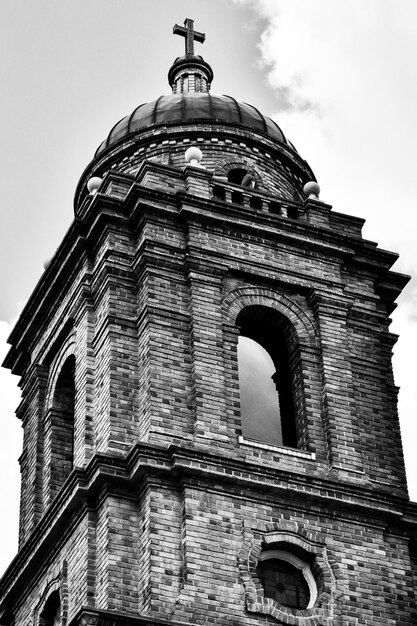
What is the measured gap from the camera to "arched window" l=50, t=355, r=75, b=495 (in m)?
34.3

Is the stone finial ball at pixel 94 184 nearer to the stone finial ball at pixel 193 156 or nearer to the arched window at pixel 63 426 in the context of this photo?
the stone finial ball at pixel 193 156

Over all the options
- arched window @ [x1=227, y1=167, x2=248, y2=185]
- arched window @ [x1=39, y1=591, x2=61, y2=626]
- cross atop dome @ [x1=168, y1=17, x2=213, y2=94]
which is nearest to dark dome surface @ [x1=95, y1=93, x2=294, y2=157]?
arched window @ [x1=227, y1=167, x2=248, y2=185]

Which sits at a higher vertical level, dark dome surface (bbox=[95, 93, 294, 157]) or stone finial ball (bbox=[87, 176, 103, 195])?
dark dome surface (bbox=[95, 93, 294, 157])

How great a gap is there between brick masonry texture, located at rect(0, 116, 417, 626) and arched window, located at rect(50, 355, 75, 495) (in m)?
0.12

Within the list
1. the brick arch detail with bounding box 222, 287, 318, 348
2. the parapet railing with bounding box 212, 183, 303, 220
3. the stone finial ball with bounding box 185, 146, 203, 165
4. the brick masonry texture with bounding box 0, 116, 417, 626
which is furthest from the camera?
the stone finial ball with bounding box 185, 146, 203, 165

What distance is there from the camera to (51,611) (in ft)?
103

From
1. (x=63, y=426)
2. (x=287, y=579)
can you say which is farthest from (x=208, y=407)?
(x=63, y=426)

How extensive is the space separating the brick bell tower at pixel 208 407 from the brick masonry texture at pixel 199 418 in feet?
0.13

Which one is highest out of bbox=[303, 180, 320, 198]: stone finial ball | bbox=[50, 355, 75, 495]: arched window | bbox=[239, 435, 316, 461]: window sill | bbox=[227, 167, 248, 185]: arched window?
bbox=[227, 167, 248, 185]: arched window

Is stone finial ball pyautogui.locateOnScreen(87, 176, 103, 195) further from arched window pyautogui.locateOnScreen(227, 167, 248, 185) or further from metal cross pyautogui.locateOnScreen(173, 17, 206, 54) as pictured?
metal cross pyautogui.locateOnScreen(173, 17, 206, 54)

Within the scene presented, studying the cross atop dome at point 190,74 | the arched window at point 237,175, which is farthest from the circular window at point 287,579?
the cross atop dome at point 190,74

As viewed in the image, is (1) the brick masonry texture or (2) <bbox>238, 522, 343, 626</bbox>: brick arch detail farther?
(1) the brick masonry texture

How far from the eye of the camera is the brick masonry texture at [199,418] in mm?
29625

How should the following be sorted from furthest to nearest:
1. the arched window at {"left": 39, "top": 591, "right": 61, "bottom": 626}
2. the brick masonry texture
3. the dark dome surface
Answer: the dark dome surface → the arched window at {"left": 39, "top": 591, "right": 61, "bottom": 626} → the brick masonry texture
